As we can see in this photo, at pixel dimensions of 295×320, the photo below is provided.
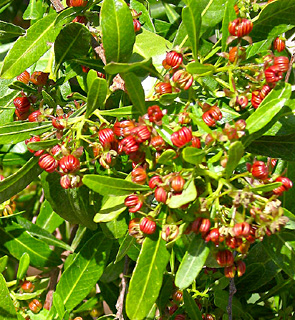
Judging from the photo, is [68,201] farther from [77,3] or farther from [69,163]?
[77,3]

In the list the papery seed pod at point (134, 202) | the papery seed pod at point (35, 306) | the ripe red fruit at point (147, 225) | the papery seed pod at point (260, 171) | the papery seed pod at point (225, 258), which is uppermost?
the papery seed pod at point (260, 171)

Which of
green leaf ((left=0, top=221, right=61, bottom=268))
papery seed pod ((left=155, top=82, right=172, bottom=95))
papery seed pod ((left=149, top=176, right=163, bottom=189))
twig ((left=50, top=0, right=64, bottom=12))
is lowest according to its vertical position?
green leaf ((left=0, top=221, right=61, bottom=268))

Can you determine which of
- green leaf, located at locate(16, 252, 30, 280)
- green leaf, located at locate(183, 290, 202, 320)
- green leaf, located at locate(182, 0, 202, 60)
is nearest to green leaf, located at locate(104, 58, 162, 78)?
green leaf, located at locate(182, 0, 202, 60)

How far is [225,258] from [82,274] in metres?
0.70

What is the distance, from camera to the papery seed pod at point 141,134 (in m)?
1.15

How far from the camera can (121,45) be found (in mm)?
1253

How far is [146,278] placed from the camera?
126 cm

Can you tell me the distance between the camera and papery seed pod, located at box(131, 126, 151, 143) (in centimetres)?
115

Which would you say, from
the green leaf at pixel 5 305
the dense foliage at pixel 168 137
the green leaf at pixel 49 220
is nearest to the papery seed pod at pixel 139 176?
the dense foliage at pixel 168 137

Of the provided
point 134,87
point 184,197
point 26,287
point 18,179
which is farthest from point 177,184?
point 26,287

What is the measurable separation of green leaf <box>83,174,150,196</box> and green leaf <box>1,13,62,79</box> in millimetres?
431

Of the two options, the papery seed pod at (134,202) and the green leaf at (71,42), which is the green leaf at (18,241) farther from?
the papery seed pod at (134,202)

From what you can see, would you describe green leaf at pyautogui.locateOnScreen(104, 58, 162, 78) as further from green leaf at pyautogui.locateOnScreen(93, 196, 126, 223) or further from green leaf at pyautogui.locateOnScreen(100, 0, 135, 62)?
green leaf at pyautogui.locateOnScreen(93, 196, 126, 223)

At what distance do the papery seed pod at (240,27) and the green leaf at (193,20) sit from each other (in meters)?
0.08
